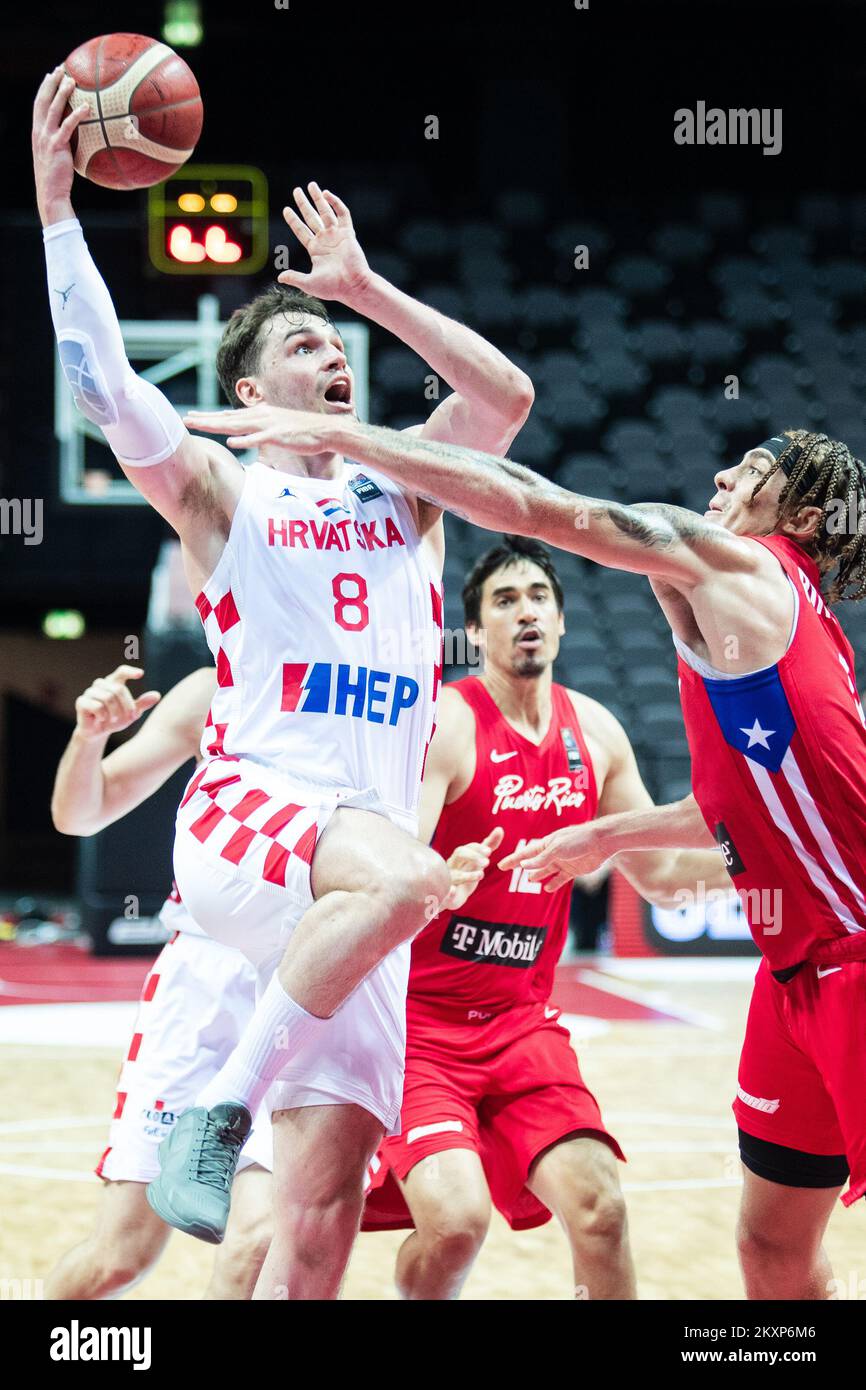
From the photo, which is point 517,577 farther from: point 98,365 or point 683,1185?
point 683,1185

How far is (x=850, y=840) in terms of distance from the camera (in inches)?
128

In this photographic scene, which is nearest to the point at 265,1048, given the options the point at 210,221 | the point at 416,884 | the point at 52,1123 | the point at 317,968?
the point at 317,968

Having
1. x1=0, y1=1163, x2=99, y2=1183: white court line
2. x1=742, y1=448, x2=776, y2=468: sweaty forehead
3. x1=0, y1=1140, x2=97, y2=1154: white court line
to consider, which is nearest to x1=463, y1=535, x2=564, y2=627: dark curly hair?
x1=742, y1=448, x2=776, y2=468: sweaty forehead

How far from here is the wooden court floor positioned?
4898mm

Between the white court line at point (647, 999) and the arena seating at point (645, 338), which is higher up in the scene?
the arena seating at point (645, 338)

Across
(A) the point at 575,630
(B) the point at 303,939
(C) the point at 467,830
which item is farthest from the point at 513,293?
(B) the point at 303,939

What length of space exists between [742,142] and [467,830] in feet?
54.3

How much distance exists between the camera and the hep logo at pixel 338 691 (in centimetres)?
329

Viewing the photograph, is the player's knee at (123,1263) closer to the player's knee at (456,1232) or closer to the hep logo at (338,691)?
the player's knee at (456,1232)

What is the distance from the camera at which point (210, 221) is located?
26.9 feet

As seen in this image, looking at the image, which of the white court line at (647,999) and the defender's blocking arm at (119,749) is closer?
the defender's blocking arm at (119,749)

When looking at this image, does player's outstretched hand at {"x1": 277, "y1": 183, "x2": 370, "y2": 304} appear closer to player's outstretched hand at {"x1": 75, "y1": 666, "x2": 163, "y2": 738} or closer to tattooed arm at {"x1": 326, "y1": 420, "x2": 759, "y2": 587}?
tattooed arm at {"x1": 326, "y1": 420, "x2": 759, "y2": 587}

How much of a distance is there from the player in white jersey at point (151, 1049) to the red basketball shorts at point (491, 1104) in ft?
1.30

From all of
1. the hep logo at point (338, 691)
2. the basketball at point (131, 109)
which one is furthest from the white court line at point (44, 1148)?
the basketball at point (131, 109)
